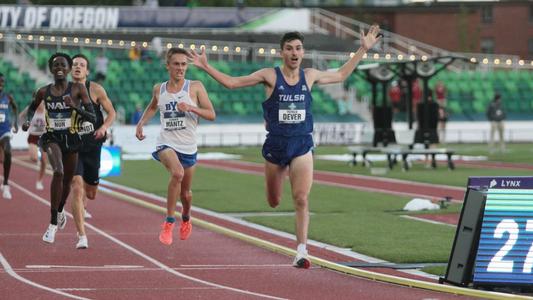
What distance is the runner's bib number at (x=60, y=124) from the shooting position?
A: 15.8 meters

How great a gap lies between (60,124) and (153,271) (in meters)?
2.90

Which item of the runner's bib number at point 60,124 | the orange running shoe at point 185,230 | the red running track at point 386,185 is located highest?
the runner's bib number at point 60,124

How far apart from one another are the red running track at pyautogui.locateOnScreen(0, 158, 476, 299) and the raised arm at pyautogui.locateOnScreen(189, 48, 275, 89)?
1.76 m

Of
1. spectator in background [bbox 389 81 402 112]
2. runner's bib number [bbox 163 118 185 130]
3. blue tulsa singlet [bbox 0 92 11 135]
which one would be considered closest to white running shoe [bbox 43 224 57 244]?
runner's bib number [bbox 163 118 185 130]

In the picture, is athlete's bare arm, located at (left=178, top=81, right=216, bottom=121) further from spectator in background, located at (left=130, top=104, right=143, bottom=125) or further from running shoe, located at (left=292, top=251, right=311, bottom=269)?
spectator in background, located at (left=130, top=104, right=143, bottom=125)

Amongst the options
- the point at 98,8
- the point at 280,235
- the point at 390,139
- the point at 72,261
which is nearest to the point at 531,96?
the point at 98,8

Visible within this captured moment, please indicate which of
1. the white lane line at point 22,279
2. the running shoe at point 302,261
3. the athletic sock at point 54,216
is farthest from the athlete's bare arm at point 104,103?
the running shoe at point 302,261

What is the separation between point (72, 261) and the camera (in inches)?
567

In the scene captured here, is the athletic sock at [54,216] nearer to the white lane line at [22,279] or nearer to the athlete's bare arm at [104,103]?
the athlete's bare arm at [104,103]

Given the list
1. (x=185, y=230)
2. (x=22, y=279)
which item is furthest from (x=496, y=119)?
(x=22, y=279)

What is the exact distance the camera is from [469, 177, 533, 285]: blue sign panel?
11477 mm

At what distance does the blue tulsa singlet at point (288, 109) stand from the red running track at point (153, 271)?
4.40 feet

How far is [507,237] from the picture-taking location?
37.8 ft

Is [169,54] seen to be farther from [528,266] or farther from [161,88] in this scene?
[528,266]
